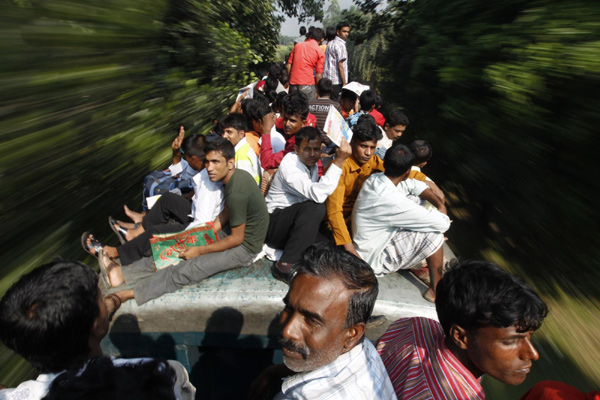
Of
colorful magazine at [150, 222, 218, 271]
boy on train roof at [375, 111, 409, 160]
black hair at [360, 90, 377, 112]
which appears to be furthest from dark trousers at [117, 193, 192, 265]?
black hair at [360, 90, 377, 112]

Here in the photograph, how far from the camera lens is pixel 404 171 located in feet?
8.47

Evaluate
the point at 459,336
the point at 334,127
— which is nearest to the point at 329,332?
the point at 459,336

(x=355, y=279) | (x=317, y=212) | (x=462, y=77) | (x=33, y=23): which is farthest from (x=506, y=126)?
(x=33, y=23)

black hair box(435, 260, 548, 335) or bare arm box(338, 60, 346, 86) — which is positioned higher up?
bare arm box(338, 60, 346, 86)

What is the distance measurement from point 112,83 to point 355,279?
6.49ft

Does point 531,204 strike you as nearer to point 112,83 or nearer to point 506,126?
point 506,126

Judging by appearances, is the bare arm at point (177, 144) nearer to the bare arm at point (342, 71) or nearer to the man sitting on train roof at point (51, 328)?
the man sitting on train roof at point (51, 328)

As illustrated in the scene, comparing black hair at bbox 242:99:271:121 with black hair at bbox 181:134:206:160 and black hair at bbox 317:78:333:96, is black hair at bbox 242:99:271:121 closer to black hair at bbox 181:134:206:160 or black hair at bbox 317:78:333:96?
black hair at bbox 181:134:206:160

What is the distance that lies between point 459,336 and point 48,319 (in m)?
1.74

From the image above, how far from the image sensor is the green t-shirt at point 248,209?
105 inches

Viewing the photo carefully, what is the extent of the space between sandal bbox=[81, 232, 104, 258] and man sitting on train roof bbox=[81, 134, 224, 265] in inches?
10.2

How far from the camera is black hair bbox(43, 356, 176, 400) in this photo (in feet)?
3.68

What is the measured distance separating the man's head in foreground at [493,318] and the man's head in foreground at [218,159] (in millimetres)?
2033

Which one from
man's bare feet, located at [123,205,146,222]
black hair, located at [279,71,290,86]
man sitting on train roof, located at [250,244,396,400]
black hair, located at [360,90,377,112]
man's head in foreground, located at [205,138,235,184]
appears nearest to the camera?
man sitting on train roof, located at [250,244,396,400]
